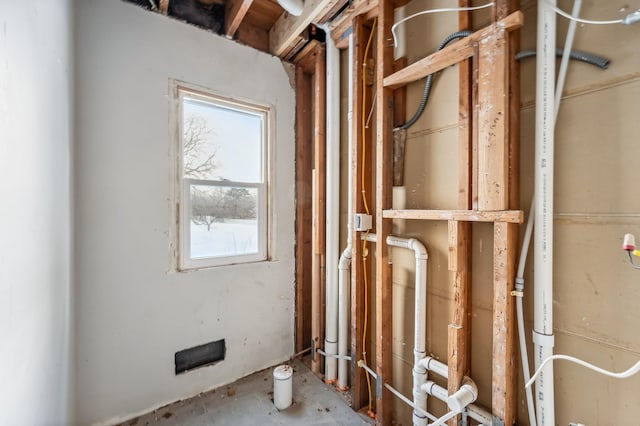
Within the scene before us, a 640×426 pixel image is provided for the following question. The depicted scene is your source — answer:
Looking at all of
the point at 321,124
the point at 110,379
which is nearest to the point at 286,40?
the point at 321,124

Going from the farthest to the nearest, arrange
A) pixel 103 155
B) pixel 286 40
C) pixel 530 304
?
pixel 286 40
pixel 103 155
pixel 530 304

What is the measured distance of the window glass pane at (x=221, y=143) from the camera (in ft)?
6.30

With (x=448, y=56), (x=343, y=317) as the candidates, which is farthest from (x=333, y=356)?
(x=448, y=56)

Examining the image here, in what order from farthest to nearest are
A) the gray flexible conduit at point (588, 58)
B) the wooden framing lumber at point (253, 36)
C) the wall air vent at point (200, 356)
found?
Result: the wooden framing lumber at point (253, 36) → the wall air vent at point (200, 356) → the gray flexible conduit at point (588, 58)

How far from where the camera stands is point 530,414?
1.08 m

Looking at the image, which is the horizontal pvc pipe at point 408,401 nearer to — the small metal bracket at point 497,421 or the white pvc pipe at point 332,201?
the small metal bracket at point 497,421

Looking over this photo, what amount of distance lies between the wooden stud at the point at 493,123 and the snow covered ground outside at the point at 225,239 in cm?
165

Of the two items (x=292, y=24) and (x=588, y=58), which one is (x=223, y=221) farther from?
(x=588, y=58)

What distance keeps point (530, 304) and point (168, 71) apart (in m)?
2.38

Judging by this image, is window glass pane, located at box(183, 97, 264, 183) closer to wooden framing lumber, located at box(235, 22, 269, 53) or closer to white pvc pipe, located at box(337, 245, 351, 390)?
wooden framing lumber, located at box(235, 22, 269, 53)

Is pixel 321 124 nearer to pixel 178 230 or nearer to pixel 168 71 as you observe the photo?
pixel 168 71

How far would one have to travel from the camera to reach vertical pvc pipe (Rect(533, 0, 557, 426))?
1.00 meters

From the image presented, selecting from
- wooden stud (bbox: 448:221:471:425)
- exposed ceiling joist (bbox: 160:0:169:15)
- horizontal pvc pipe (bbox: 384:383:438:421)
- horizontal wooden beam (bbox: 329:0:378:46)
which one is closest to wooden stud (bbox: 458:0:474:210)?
wooden stud (bbox: 448:221:471:425)

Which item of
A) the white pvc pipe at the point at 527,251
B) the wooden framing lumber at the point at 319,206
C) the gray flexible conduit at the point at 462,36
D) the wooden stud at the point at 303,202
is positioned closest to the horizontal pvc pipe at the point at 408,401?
the white pvc pipe at the point at 527,251
